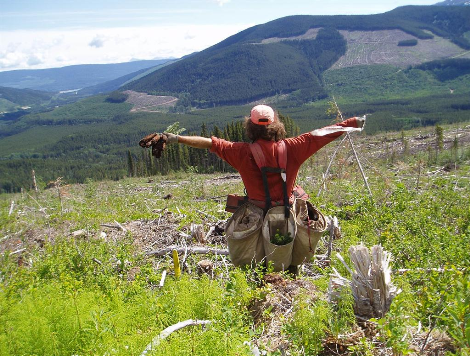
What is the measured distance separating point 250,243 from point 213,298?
2.97ft

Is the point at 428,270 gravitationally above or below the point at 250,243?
below

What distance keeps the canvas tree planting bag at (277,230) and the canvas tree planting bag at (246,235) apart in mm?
107

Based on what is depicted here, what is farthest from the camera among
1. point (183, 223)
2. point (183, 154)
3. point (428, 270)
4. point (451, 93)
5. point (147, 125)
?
point (147, 125)

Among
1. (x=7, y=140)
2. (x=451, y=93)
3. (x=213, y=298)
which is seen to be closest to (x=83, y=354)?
(x=213, y=298)

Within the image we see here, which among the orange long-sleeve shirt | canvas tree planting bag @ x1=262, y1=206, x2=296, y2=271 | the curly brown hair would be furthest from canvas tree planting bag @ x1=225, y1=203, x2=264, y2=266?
the curly brown hair

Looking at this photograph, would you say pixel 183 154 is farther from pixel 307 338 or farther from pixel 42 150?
pixel 42 150

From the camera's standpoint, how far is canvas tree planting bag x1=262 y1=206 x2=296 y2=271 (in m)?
4.13

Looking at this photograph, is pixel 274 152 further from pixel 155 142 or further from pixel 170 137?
pixel 155 142

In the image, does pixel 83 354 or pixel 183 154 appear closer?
pixel 83 354

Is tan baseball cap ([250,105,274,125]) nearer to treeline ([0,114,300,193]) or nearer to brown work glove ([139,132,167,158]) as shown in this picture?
brown work glove ([139,132,167,158])

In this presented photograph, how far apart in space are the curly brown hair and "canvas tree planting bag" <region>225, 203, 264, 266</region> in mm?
815

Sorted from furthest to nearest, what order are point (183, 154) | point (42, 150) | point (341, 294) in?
point (42, 150) → point (183, 154) → point (341, 294)

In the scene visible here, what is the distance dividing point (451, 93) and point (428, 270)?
180837 millimetres

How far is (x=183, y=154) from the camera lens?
201ft
